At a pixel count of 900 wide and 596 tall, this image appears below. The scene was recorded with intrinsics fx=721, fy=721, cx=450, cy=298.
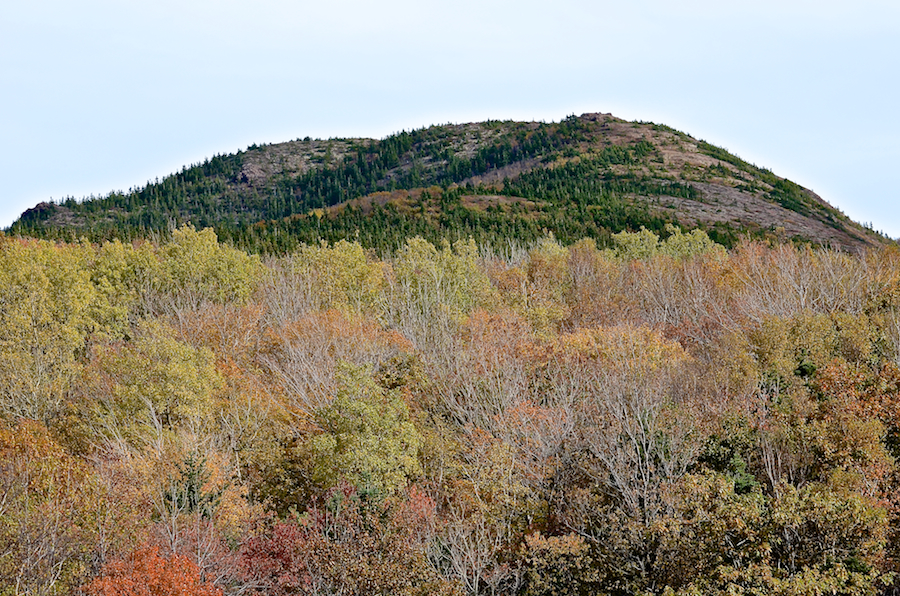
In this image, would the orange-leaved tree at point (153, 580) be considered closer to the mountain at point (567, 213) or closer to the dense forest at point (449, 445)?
the dense forest at point (449, 445)

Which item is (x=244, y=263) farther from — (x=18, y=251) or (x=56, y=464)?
(x=56, y=464)

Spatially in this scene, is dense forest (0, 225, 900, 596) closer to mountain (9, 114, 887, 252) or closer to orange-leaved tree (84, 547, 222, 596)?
orange-leaved tree (84, 547, 222, 596)

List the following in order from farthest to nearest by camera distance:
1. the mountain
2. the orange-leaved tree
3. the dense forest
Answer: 1. the mountain
2. the dense forest
3. the orange-leaved tree

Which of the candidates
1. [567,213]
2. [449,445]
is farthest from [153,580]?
[567,213]

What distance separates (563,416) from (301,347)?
1745 cm

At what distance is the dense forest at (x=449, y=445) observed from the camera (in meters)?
22.6

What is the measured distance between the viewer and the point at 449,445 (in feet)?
118

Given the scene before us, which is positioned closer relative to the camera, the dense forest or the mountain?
the dense forest

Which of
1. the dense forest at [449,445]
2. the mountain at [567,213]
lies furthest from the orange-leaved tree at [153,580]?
the mountain at [567,213]

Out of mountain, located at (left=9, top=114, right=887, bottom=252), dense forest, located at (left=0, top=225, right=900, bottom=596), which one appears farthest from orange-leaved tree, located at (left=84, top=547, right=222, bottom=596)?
mountain, located at (left=9, top=114, right=887, bottom=252)

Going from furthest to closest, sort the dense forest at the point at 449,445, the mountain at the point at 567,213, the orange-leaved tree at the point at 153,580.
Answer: the mountain at the point at 567,213
the dense forest at the point at 449,445
the orange-leaved tree at the point at 153,580

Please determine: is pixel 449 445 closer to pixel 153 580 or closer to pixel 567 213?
pixel 153 580

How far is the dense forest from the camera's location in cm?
2259

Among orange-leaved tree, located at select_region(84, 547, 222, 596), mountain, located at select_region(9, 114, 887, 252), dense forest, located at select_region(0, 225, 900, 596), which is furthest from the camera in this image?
mountain, located at select_region(9, 114, 887, 252)
